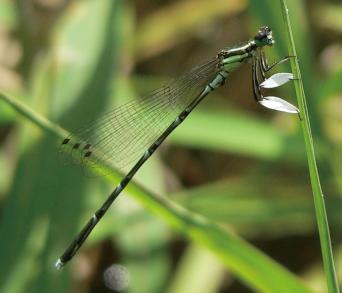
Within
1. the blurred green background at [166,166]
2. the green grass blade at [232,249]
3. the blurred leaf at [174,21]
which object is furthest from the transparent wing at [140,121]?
the blurred leaf at [174,21]

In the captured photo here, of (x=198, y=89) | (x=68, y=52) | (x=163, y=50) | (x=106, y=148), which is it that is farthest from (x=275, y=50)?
(x=163, y=50)

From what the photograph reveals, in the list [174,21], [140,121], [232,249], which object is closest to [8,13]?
[174,21]

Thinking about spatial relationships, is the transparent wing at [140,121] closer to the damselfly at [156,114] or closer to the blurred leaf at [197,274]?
the damselfly at [156,114]

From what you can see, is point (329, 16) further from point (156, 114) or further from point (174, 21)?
point (156, 114)

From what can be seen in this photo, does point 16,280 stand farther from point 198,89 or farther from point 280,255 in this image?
point 280,255

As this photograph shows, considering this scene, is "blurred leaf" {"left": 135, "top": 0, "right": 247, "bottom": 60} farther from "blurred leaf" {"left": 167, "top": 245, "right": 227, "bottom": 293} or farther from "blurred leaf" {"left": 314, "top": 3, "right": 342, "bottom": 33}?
"blurred leaf" {"left": 167, "top": 245, "right": 227, "bottom": 293}
